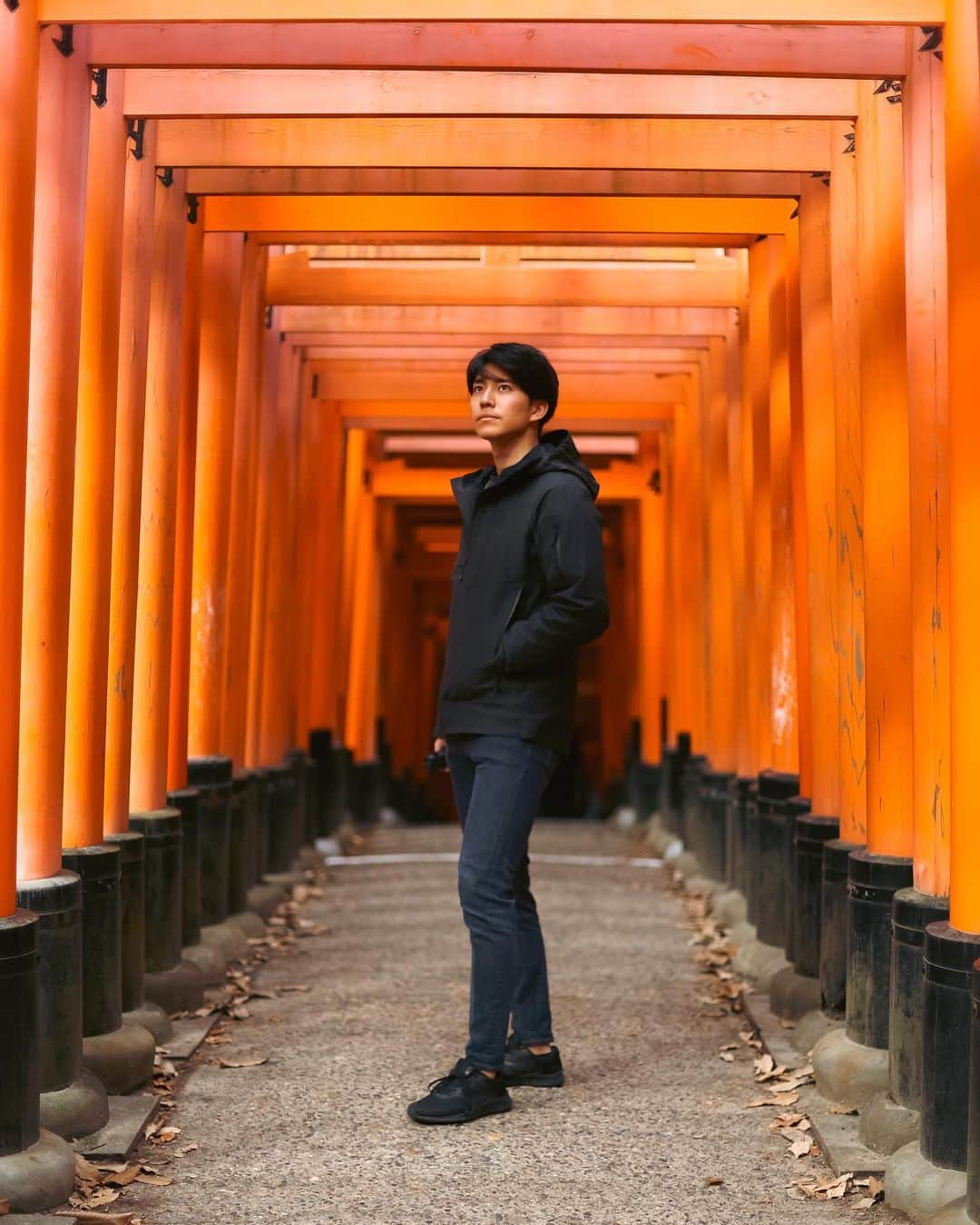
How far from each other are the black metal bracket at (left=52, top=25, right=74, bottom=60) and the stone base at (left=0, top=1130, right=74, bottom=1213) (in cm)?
294

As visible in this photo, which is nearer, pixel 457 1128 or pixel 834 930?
pixel 457 1128

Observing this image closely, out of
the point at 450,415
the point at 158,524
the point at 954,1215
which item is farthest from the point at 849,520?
the point at 450,415

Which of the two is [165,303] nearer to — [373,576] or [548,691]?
[548,691]

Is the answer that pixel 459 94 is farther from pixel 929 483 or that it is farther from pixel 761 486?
pixel 761 486

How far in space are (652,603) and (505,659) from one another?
1250 cm

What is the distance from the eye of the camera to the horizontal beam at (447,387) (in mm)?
12656

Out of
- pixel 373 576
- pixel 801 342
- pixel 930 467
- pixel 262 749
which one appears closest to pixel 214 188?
pixel 801 342

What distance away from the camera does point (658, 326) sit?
34.4ft

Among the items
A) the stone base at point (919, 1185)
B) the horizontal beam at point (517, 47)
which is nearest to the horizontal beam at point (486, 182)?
the horizontal beam at point (517, 47)

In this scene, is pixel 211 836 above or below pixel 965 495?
below

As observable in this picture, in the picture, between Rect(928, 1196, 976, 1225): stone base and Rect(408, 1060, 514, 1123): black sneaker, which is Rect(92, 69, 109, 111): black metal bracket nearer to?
Rect(408, 1060, 514, 1123): black sneaker

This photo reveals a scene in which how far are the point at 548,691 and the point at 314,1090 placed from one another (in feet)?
4.76

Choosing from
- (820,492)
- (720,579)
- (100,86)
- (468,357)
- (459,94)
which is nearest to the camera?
(100,86)

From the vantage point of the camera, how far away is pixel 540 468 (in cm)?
481
